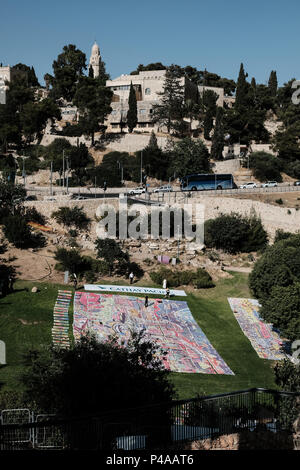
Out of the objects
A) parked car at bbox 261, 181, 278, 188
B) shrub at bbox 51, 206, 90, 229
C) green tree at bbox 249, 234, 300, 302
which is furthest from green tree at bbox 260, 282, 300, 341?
parked car at bbox 261, 181, 278, 188

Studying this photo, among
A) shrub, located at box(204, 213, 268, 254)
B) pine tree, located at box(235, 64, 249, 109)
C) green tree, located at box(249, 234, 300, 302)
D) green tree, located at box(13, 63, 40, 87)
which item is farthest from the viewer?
green tree, located at box(13, 63, 40, 87)

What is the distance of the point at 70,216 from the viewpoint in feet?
177

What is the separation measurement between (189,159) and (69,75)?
42.2 metres

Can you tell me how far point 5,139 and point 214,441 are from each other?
69.2 m

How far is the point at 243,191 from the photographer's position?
61.8 meters

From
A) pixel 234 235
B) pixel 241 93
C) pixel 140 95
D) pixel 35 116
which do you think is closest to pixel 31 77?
pixel 140 95

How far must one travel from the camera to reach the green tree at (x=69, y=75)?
102m

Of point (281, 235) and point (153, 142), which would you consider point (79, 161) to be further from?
point (281, 235)

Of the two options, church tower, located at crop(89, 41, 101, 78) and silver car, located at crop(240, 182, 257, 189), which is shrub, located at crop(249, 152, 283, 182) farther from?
church tower, located at crop(89, 41, 101, 78)

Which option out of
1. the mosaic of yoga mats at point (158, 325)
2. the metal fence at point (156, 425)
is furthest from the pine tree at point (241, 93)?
the metal fence at point (156, 425)

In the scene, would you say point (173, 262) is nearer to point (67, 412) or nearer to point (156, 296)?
point (156, 296)

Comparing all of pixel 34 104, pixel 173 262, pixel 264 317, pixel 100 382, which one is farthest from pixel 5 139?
pixel 100 382

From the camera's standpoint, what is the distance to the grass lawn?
29.2 metres

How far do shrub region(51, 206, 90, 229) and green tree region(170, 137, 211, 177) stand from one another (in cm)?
2086
